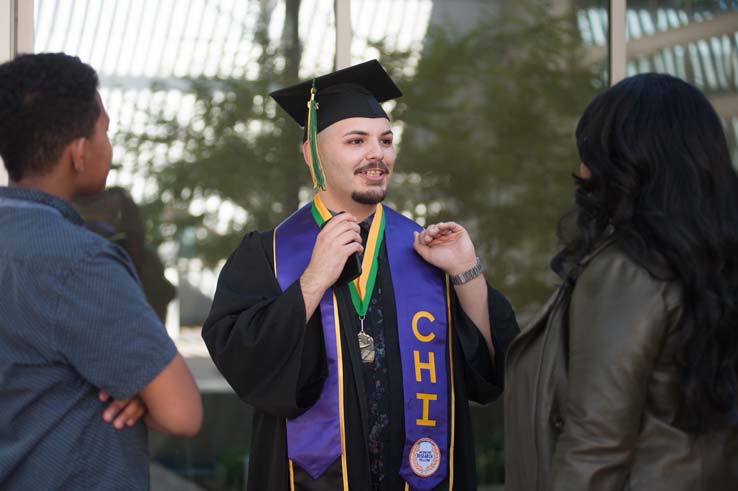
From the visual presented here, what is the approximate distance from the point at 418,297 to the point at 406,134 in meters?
2.09

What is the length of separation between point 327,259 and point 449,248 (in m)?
0.44

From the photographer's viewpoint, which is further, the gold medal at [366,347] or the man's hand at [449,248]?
the man's hand at [449,248]

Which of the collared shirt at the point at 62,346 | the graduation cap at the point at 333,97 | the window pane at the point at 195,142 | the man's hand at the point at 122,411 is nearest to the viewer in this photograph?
the collared shirt at the point at 62,346

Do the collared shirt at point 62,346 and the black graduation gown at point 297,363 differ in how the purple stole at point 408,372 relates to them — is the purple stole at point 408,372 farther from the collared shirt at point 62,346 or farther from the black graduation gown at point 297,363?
the collared shirt at point 62,346

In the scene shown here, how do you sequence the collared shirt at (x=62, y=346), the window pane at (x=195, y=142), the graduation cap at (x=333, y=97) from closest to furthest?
the collared shirt at (x=62, y=346) < the graduation cap at (x=333, y=97) < the window pane at (x=195, y=142)

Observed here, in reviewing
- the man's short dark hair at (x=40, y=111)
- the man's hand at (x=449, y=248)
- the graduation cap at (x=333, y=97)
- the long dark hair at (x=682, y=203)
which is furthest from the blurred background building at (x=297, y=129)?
the long dark hair at (x=682, y=203)

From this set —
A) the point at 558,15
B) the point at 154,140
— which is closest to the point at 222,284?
the point at 154,140

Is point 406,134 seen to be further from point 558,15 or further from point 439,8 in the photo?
point 558,15

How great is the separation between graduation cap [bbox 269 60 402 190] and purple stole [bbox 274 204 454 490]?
0.31 metres

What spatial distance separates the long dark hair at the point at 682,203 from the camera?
1970 millimetres

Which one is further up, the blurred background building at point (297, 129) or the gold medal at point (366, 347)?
the blurred background building at point (297, 129)

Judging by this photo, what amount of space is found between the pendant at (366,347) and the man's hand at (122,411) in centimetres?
101

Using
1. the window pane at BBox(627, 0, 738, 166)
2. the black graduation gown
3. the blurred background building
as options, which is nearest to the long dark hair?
the black graduation gown

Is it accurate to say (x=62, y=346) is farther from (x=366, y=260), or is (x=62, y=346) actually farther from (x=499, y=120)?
(x=499, y=120)
